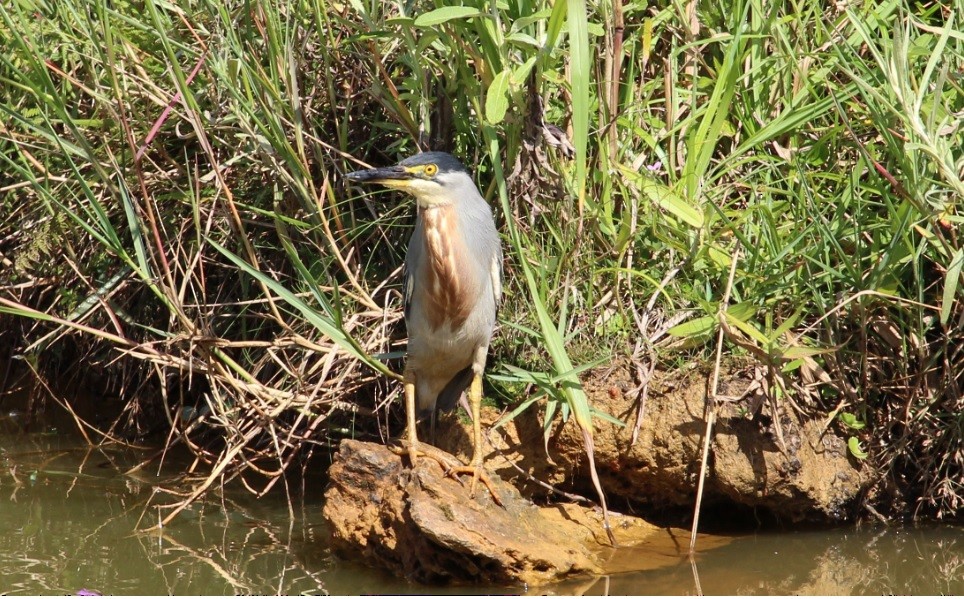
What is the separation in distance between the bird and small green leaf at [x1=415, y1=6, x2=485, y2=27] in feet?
1.76

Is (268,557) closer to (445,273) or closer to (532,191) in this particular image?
(445,273)

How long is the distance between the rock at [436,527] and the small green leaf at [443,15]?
1.51 metres

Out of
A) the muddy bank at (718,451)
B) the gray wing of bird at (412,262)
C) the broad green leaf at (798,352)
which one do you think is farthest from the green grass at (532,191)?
the gray wing of bird at (412,262)

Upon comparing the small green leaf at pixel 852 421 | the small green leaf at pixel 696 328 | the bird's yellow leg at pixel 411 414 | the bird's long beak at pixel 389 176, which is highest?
the bird's long beak at pixel 389 176

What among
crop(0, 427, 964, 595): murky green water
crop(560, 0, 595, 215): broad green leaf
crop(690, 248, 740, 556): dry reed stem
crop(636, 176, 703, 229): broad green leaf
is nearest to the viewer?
crop(560, 0, 595, 215): broad green leaf

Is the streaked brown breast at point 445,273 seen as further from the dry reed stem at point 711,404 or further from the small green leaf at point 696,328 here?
the dry reed stem at point 711,404

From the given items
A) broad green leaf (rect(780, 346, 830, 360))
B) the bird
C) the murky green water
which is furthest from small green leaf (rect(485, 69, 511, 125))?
the murky green water

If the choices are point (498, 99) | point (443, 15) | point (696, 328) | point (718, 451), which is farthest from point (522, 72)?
point (718, 451)

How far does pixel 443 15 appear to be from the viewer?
3.58 metres

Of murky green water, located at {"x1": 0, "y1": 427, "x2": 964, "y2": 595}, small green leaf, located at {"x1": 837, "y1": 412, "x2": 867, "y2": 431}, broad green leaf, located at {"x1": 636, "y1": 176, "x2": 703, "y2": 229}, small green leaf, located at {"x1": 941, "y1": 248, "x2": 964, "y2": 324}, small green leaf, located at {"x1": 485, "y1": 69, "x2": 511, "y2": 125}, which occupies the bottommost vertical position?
murky green water, located at {"x1": 0, "y1": 427, "x2": 964, "y2": 595}

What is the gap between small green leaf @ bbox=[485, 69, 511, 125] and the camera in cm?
361

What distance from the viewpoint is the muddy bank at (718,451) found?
3.97 metres

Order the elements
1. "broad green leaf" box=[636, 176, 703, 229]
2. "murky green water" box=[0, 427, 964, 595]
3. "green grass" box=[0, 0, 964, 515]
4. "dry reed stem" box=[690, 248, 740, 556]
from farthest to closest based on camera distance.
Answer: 1. "broad green leaf" box=[636, 176, 703, 229]
2. "green grass" box=[0, 0, 964, 515]
3. "dry reed stem" box=[690, 248, 740, 556]
4. "murky green water" box=[0, 427, 964, 595]

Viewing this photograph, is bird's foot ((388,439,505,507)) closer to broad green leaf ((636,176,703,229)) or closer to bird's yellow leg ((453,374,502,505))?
bird's yellow leg ((453,374,502,505))
